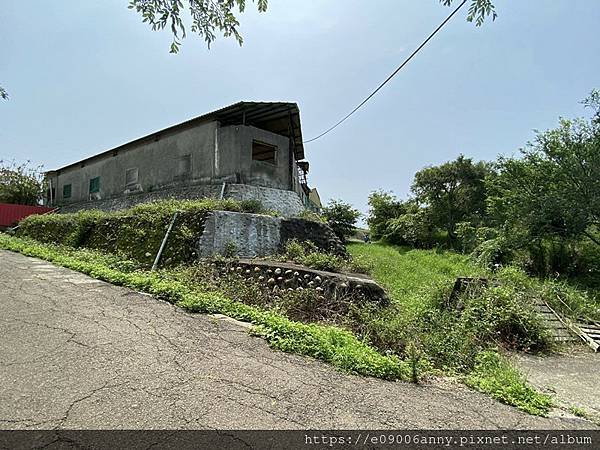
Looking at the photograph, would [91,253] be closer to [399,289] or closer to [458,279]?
[399,289]

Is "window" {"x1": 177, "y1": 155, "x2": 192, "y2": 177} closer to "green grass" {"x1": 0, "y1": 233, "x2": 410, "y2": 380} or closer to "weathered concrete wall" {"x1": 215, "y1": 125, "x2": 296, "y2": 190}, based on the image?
"weathered concrete wall" {"x1": 215, "y1": 125, "x2": 296, "y2": 190}

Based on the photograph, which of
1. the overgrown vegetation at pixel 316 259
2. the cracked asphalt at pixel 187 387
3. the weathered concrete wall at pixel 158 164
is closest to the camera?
the cracked asphalt at pixel 187 387

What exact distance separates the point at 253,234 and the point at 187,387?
6962mm

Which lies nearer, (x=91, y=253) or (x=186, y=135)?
(x=91, y=253)

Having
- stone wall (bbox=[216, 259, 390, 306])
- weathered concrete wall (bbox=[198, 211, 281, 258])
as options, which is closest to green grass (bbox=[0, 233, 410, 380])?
stone wall (bbox=[216, 259, 390, 306])

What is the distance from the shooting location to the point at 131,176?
15.6 meters

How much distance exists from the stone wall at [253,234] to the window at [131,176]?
27.8 feet

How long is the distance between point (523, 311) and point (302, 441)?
5679 millimetres

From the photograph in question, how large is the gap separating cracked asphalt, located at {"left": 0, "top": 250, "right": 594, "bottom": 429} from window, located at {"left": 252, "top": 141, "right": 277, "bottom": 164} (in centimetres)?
1027

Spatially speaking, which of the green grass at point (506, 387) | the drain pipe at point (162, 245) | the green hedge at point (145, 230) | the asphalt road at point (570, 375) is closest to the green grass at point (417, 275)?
the asphalt road at point (570, 375)

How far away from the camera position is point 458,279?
25.5ft

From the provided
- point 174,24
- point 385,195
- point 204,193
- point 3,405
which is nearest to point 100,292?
point 3,405

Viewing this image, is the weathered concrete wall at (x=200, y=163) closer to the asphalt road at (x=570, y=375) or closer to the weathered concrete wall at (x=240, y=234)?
the weathered concrete wall at (x=240, y=234)

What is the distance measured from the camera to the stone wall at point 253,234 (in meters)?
8.88
